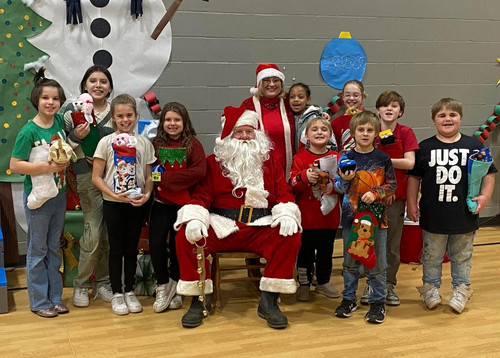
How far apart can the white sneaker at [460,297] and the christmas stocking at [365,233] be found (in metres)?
0.59

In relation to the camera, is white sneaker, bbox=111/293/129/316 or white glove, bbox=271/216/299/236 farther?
white sneaker, bbox=111/293/129/316

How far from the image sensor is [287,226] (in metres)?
3.24

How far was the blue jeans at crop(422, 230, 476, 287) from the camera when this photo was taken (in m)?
3.44

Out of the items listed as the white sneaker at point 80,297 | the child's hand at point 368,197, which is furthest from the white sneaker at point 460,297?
the white sneaker at point 80,297

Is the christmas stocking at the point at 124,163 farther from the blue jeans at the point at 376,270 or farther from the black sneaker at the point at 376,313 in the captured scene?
the black sneaker at the point at 376,313

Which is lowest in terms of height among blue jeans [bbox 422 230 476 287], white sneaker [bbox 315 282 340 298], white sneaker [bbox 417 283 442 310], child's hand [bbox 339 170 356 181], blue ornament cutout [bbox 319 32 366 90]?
white sneaker [bbox 315 282 340 298]

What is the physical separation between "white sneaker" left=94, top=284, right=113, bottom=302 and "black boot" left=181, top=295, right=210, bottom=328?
0.58 metres

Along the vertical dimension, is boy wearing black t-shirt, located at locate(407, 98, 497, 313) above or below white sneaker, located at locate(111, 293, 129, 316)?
above

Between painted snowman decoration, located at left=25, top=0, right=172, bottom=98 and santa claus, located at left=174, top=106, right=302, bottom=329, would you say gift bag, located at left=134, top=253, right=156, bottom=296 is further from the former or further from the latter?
painted snowman decoration, located at left=25, top=0, right=172, bottom=98

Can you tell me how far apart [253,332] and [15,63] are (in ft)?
8.04

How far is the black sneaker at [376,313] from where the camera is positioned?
3279mm

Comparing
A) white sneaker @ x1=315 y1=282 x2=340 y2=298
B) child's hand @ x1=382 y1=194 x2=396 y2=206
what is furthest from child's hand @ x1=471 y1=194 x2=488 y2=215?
white sneaker @ x1=315 y1=282 x2=340 y2=298

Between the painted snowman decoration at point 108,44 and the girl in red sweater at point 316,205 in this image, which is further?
the painted snowman decoration at point 108,44

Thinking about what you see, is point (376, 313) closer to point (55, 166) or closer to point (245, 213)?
point (245, 213)
